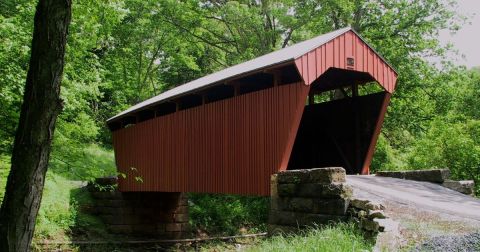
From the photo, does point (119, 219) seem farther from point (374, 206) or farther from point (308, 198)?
point (374, 206)

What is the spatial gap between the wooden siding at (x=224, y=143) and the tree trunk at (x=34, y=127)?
4.64 metres

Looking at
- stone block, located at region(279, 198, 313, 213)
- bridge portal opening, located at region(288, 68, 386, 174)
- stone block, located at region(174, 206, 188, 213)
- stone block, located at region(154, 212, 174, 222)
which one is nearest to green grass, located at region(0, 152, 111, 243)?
stone block, located at region(154, 212, 174, 222)

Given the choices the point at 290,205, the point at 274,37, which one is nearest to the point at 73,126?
the point at 290,205

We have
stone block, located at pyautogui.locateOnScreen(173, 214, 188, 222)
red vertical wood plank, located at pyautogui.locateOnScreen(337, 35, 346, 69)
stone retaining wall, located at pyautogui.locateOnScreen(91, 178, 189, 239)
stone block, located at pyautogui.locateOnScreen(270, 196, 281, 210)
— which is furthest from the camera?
stone block, located at pyautogui.locateOnScreen(173, 214, 188, 222)

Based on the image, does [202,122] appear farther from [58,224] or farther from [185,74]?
[185,74]

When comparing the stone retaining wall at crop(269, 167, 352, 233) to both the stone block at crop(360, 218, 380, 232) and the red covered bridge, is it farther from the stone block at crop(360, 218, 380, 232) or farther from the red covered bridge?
the red covered bridge

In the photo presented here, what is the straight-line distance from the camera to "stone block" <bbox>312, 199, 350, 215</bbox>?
6.03 m

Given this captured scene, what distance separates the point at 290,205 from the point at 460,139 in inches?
243

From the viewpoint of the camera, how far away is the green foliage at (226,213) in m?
17.5

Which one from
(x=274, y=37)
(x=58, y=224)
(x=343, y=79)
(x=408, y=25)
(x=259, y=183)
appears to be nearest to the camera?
(x=259, y=183)

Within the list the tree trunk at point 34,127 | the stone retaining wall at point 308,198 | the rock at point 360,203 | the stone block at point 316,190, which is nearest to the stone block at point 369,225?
the rock at point 360,203

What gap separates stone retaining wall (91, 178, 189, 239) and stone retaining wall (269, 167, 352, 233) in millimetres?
8430

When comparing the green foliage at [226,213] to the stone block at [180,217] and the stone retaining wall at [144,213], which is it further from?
the stone retaining wall at [144,213]

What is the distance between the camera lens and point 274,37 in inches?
838
